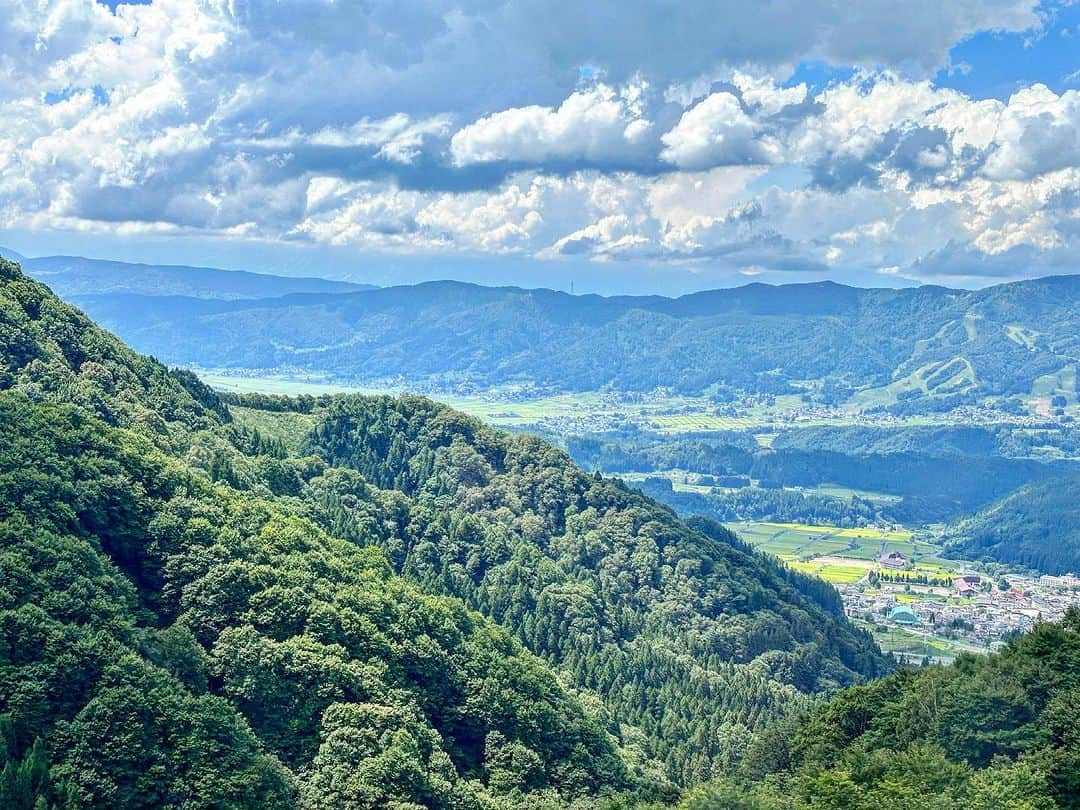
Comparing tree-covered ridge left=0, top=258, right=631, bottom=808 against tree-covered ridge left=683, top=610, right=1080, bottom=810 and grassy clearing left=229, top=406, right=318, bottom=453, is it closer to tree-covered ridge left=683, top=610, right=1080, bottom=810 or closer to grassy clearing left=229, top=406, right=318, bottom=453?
tree-covered ridge left=683, top=610, right=1080, bottom=810

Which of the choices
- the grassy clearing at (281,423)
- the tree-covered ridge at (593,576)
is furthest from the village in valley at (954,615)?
the grassy clearing at (281,423)

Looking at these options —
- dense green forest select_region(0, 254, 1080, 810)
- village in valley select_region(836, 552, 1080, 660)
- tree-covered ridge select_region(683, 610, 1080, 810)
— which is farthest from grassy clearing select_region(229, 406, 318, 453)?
village in valley select_region(836, 552, 1080, 660)

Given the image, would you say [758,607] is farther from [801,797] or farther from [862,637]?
[801,797]

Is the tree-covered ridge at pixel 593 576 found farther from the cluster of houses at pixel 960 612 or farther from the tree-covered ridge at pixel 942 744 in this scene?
the cluster of houses at pixel 960 612

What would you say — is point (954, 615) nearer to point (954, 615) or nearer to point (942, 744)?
point (954, 615)

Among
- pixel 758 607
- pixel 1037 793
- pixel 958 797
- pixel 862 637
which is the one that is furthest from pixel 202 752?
pixel 862 637

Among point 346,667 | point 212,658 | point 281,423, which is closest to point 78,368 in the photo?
point 212,658
